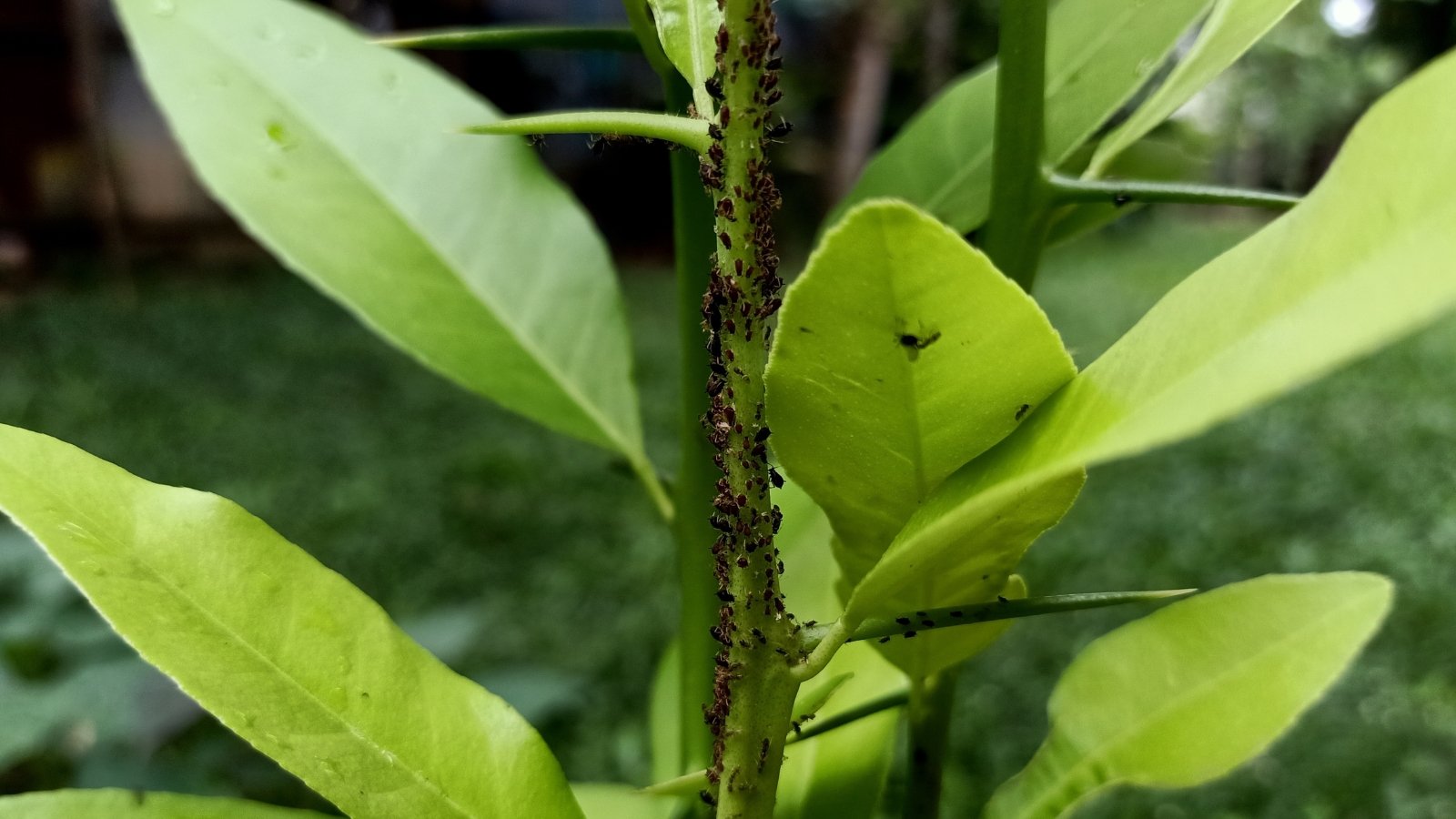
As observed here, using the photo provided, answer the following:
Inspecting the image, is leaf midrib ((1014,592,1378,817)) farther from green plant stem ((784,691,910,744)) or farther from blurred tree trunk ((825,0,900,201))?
blurred tree trunk ((825,0,900,201))

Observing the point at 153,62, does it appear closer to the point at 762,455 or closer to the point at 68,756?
the point at 762,455

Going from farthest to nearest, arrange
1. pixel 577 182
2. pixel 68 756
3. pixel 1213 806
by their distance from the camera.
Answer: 1. pixel 577 182
2. pixel 1213 806
3. pixel 68 756

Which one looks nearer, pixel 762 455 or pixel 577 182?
pixel 762 455

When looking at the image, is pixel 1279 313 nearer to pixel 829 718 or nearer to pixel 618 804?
pixel 829 718

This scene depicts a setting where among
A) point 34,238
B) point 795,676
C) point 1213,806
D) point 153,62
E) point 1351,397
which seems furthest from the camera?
point 34,238

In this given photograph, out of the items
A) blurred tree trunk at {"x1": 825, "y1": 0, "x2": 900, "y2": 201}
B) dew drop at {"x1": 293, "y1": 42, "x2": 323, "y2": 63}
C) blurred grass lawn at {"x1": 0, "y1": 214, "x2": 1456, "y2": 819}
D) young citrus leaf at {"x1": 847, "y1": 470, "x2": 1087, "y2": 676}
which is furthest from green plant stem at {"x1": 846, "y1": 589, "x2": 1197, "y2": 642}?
blurred tree trunk at {"x1": 825, "y1": 0, "x2": 900, "y2": 201}

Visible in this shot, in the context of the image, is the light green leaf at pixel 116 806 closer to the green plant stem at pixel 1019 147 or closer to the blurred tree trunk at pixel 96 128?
the green plant stem at pixel 1019 147

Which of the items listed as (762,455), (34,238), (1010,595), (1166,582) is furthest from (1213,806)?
(34,238)

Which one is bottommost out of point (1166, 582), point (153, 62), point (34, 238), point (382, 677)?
point (34, 238)
